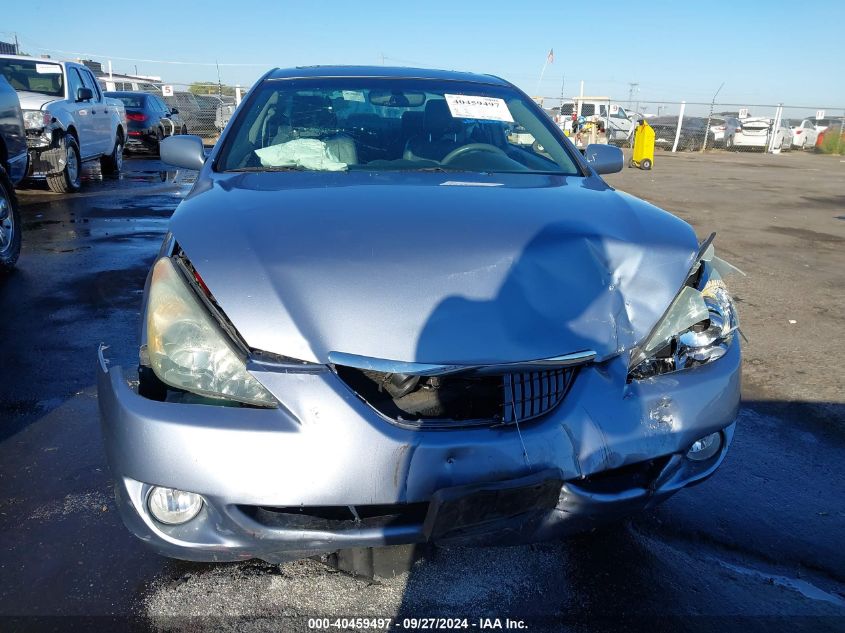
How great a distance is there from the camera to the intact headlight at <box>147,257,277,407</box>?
169 centimetres

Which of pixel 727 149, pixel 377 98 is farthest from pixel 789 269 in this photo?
pixel 727 149

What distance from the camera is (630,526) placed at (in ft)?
8.11

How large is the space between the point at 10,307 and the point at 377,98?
3239mm

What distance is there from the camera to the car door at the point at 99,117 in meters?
11.4

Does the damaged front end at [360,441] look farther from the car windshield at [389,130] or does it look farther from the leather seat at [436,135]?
the leather seat at [436,135]

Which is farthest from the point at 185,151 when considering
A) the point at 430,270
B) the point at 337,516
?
the point at 337,516

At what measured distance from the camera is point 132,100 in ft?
56.7

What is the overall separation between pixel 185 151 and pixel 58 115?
7540 millimetres

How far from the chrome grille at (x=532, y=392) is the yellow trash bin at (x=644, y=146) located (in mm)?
17890

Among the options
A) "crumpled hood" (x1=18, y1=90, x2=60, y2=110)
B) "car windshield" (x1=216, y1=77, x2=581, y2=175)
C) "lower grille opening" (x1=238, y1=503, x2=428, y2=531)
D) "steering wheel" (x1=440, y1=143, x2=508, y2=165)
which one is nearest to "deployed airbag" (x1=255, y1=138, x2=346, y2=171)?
"car windshield" (x1=216, y1=77, x2=581, y2=175)

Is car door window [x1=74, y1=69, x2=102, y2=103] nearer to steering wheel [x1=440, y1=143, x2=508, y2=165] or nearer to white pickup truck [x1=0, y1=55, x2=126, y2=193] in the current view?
white pickup truck [x1=0, y1=55, x2=126, y2=193]

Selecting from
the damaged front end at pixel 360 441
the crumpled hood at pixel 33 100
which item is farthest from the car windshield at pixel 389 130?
the crumpled hood at pixel 33 100

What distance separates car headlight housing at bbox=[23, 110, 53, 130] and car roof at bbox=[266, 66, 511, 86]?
692cm

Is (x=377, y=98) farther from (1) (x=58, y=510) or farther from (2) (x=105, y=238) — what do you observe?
(2) (x=105, y=238)
